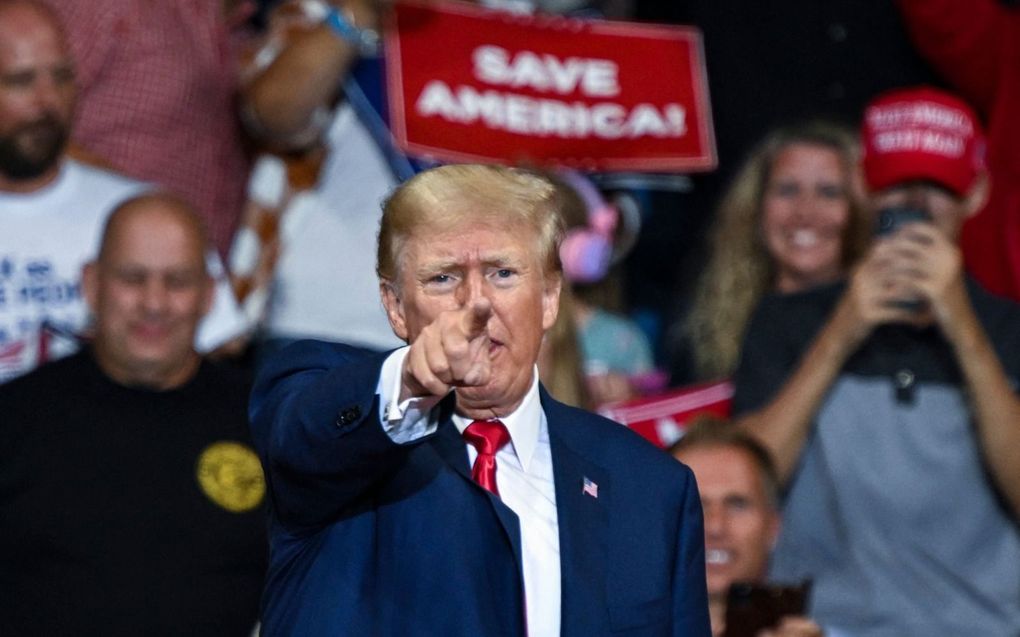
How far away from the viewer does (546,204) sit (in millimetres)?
2258

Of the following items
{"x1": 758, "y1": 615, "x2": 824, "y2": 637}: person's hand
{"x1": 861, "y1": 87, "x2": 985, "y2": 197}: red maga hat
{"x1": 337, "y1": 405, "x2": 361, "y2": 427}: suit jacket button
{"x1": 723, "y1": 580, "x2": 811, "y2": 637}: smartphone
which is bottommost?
{"x1": 758, "y1": 615, "x2": 824, "y2": 637}: person's hand

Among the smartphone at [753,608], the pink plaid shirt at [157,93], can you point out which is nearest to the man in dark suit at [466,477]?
the smartphone at [753,608]

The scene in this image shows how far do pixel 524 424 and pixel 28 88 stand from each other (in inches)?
105

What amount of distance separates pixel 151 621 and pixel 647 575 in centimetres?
175

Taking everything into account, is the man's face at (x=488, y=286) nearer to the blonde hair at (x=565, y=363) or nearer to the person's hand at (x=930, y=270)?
the blonde hair at (x=565, y=363)

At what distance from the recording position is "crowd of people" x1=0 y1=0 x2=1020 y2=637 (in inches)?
87.9

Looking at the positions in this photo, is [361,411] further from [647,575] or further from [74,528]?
[74,528]

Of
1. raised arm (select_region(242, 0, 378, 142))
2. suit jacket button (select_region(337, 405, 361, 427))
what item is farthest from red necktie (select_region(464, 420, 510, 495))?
raised arm (select_region(242, 0, 378, 142))

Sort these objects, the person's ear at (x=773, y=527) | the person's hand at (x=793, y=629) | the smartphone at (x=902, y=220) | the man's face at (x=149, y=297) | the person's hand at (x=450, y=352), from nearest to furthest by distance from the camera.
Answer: the person's hand at (x=450, y=352)
the person's hand at (x=793, y=629)
the person's ear at (x=773, y=527)
the man's face at (x=149, y=297)
the smartphone at (x=902, y=220)

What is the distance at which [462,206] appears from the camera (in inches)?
84.8

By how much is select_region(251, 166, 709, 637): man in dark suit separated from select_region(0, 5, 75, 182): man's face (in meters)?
2.50

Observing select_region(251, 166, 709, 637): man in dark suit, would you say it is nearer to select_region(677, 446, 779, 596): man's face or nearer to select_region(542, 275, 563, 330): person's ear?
select_region(542, 275, 563, 330): person's ear

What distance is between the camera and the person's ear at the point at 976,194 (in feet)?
15.3

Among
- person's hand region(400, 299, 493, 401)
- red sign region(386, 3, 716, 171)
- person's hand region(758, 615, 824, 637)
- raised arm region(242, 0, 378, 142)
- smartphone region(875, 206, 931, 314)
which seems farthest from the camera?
red sign region(386, 3, 716, 171)
